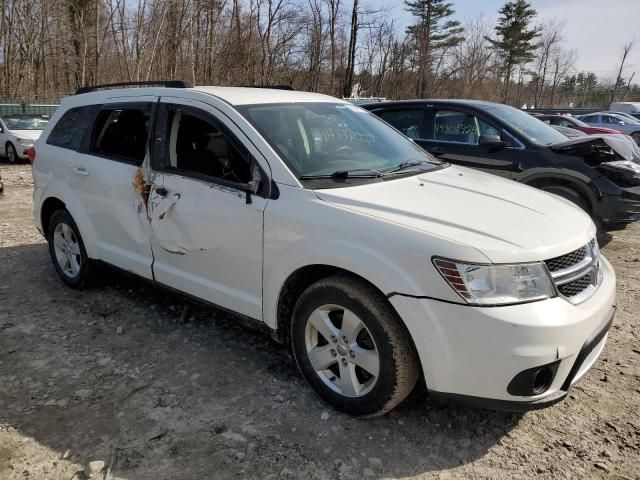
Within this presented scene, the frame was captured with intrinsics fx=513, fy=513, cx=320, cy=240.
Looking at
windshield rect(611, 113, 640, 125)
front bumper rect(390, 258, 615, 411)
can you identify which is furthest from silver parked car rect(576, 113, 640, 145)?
front bumper rect(390, 258, 615, 411)

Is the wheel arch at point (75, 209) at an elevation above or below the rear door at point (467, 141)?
below

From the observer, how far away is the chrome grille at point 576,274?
8.11ft

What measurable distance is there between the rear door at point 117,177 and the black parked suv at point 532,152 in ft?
13.1

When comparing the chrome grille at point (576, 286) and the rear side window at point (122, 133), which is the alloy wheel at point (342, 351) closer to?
the chrome grille at point (576, 286)

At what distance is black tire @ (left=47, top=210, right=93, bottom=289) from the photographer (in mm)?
4477

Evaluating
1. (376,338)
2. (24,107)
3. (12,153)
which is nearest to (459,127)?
(376,338)

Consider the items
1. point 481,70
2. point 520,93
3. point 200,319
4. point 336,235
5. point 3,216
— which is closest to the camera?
point 336,235

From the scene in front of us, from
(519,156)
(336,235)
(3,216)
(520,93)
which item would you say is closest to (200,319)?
(336,235)

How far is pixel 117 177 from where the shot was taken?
3.91 metres

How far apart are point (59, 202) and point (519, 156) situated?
4994 mm

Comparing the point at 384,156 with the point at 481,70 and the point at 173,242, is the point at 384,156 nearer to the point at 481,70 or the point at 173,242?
the point at 173,242

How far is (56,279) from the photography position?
198 inches

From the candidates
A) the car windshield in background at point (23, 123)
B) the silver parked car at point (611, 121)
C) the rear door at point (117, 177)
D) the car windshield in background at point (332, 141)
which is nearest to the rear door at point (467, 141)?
the car windshield in background at point (332, 141)

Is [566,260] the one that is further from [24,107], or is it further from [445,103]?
[24,107]
